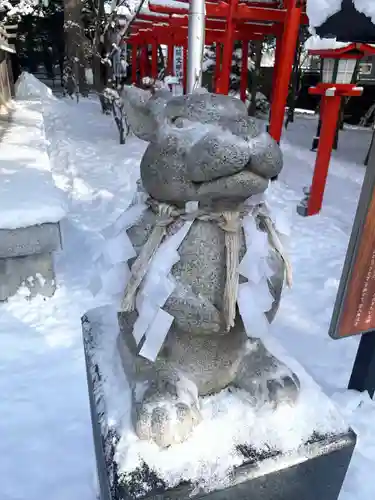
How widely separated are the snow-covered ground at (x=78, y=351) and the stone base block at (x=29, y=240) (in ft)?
1.11

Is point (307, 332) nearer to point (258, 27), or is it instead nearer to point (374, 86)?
point (258, 27)

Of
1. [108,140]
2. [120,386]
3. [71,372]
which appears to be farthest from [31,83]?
Result: [120,386]

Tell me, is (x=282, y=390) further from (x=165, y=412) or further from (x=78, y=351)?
(x=78, y=351)

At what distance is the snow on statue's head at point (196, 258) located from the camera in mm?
962

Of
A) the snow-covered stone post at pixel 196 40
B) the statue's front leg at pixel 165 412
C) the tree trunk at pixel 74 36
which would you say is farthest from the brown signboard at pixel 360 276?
the tree trunk at pixel 74 36

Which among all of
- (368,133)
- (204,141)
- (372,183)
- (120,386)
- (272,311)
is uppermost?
(204,141)

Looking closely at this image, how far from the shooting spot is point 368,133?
10.3 metres

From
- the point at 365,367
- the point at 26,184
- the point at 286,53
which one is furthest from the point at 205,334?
the point at 286,53

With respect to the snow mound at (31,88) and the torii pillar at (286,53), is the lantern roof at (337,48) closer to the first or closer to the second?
the torii pillar at (286,53)

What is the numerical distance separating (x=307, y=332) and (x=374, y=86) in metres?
11.6

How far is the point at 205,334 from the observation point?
1.14m

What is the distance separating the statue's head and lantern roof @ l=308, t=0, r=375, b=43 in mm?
1219

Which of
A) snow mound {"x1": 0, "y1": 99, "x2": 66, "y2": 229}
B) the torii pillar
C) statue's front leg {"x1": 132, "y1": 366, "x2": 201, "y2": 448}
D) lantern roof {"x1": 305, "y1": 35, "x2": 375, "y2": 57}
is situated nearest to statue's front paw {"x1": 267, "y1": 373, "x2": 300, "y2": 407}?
statue's front leg {"x1": 132, "y1": 366, "x2": 201, "y2": 448}

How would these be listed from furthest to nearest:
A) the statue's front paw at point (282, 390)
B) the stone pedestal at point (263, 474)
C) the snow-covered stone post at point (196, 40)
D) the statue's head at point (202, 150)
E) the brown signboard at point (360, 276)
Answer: the snow-covered stone post at point (196, 40)
the brown signboard at point (360, 276)
the statue's front paw at point (282, 390)
the stone pedestal at point (263, 474)
the statue's head at point (202, 150)
